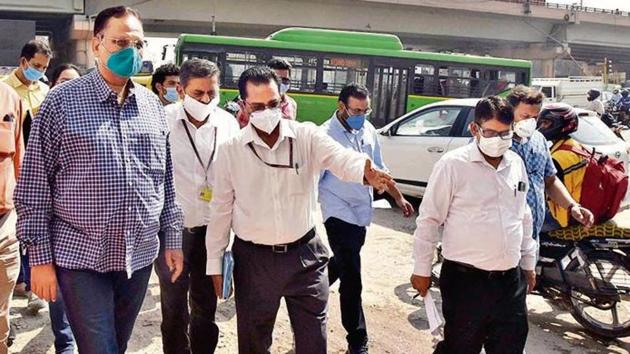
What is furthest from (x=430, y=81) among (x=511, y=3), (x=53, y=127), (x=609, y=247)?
(x=511, y=3)

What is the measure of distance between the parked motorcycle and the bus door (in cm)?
1185

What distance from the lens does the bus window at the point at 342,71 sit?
15.4m

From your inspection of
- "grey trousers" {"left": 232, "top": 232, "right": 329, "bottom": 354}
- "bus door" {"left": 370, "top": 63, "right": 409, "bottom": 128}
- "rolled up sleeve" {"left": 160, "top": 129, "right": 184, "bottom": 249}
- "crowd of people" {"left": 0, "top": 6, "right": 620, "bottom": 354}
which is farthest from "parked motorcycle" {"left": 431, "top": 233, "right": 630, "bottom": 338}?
"bus door" {"left": 370, "top": 63, "right": 409, "bottom": 128}

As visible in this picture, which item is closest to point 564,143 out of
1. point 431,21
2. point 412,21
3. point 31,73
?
point 31,73

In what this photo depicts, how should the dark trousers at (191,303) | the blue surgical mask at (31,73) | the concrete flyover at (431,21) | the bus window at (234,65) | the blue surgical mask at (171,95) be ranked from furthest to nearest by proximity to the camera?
the concrete flyover at (431,21) < the bus window at (234,65) < the blue surgical mask at (31,73) < the blue surgical mask at (171,95) < the dark trousers at (191,303)

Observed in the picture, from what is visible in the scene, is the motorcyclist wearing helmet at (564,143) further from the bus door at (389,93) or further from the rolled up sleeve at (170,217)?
the bus door at (389,93)

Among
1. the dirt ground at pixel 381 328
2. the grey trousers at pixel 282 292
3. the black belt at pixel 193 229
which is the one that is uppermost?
the black belt at pixel 193 229

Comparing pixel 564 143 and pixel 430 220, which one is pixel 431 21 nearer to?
pixel 564 143

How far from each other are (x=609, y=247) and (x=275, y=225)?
276cm

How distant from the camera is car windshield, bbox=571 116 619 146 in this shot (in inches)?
271

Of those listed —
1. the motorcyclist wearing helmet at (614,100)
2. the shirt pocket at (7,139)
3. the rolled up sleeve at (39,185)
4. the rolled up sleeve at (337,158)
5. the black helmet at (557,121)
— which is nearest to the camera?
the rolled up sleeve at (39,185)

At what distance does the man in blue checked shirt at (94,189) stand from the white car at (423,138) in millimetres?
5659

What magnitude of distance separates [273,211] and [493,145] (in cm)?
113

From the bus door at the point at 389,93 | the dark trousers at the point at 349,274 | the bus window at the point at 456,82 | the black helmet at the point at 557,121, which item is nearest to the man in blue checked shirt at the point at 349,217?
the dark trousers at the point at 349,274
